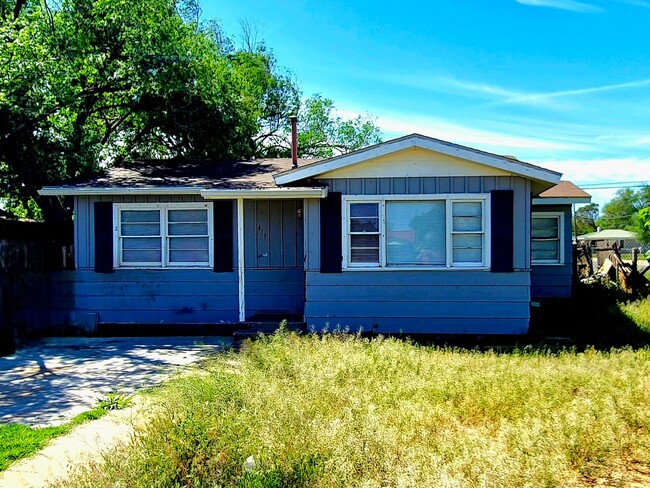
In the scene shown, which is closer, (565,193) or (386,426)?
(386,426)

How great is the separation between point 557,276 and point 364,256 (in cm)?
604

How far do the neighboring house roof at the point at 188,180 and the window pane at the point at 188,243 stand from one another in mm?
935

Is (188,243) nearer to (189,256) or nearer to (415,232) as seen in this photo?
(189,256)

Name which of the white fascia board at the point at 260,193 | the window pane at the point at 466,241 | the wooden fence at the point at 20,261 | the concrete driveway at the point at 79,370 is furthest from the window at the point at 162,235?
the window pane at the point at 466,241

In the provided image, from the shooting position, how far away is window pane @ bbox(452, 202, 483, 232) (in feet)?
28.3

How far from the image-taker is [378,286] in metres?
8.74

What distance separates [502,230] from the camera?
8492 millimetres

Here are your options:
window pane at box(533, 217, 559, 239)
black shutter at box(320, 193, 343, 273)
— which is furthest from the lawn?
window pane at box(533, 217, 559, 239)

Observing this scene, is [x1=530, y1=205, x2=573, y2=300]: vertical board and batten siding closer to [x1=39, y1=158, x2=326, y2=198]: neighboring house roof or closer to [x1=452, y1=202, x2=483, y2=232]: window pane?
[x1=452, y1=202, x2=483, y2=232]: window pane

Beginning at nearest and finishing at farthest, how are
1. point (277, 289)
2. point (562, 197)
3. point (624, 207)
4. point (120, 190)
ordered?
1. point (120, 190)
2. point (277, 289)
3. point (562, 197)
4. point (624, 207)

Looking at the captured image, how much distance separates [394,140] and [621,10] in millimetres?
9883

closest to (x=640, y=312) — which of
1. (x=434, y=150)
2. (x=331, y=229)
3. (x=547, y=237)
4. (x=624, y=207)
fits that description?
(x=547, y=237)

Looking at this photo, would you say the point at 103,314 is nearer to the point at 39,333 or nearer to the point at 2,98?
the point at 39,333

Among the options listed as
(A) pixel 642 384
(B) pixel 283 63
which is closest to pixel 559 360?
(A) pixel 642 384
